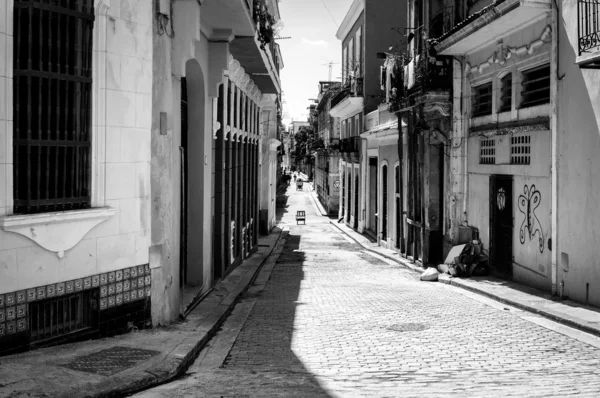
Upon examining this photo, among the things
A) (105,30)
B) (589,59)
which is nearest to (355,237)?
(589,59)

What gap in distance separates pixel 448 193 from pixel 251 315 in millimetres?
7943

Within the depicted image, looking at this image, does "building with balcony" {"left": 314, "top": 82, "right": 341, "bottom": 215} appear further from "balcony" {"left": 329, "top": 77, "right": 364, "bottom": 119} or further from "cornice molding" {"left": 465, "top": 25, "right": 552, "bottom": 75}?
"cornice molding" {"left": 465, "top": 25, "right": 552, "bottom": 75}

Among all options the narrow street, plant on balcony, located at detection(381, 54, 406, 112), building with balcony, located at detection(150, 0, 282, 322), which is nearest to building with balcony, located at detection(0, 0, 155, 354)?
building with balcony, located at detection(150, 0, 282, 322)

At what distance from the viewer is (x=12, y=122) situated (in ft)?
20.9

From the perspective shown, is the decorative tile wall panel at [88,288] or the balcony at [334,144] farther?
the balcony at [334,144]

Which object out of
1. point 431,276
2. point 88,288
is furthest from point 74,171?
point 431,276

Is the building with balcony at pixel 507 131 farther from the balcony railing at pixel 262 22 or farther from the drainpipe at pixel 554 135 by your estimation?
the balcony railing at pixel 262 22

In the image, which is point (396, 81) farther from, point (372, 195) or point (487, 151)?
point (372, 195)

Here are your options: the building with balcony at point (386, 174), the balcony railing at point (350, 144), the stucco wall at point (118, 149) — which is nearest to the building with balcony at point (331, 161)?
the balcony railing at point (350, 144)

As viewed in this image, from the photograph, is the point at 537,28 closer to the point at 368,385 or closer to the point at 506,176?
the point at 506,176

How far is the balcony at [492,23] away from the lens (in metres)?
11.5

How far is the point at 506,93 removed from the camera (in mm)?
13961

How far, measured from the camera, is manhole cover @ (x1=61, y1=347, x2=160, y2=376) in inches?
243

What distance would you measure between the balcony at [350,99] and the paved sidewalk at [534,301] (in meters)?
18.7
